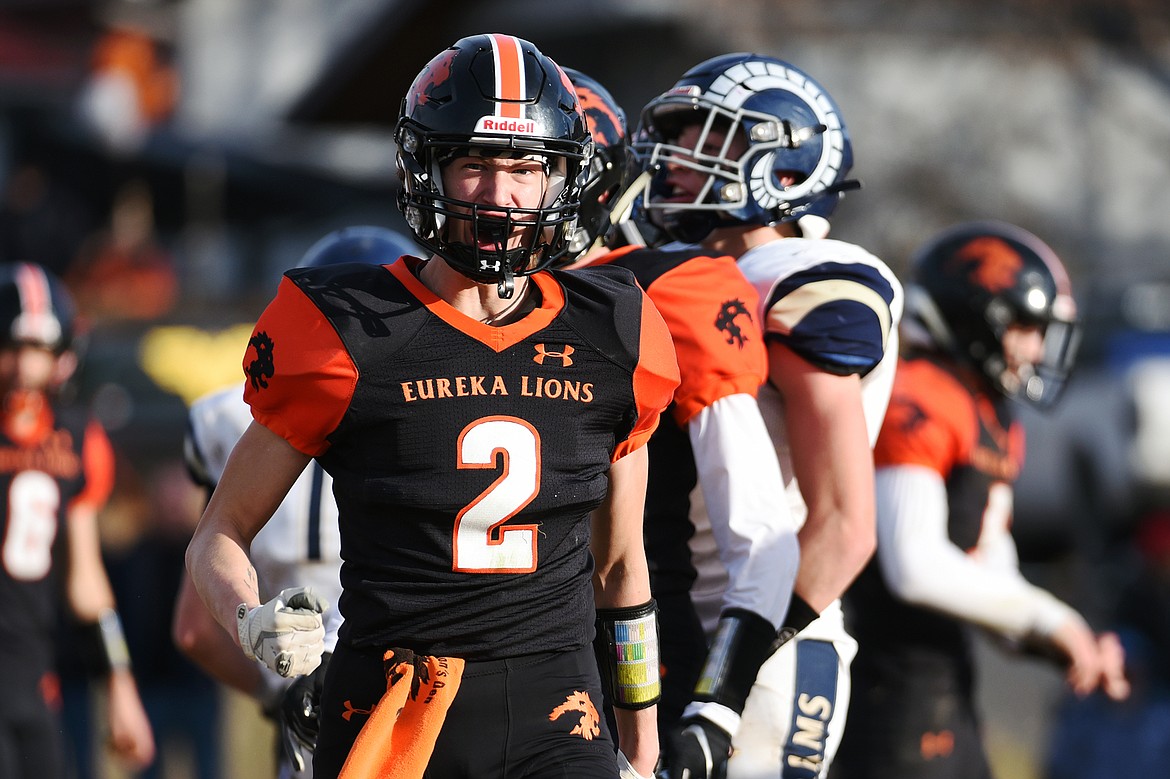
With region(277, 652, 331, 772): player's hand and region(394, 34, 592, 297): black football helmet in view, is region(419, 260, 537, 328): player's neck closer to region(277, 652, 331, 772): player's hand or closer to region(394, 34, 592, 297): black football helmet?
region(394, 34, 592, 297): black football helmet

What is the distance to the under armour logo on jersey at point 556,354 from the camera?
3.14m

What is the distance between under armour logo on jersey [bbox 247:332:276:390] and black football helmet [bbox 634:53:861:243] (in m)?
1.45

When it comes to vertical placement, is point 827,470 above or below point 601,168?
below

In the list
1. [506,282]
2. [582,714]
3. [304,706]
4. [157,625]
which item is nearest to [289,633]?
[582,714]

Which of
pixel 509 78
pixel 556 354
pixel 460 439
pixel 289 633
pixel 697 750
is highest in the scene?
pixel 509 78

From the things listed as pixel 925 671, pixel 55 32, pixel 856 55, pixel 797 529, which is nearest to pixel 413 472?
pixel 797 529

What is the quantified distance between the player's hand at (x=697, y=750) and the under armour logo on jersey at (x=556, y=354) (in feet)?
2.95

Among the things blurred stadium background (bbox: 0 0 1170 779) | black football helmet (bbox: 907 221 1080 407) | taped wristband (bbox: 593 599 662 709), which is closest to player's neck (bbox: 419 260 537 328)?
taped wristband (bbox: 593 599 662 709)

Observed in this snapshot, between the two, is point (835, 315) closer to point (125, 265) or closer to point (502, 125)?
Result: point (502, 125)

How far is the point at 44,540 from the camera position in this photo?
6297 mm

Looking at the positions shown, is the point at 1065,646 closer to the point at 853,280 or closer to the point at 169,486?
the point at 853,280

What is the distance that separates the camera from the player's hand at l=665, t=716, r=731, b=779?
347 cm

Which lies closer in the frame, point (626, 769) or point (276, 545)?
point (626, 769)

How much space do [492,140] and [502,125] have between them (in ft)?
0.12
